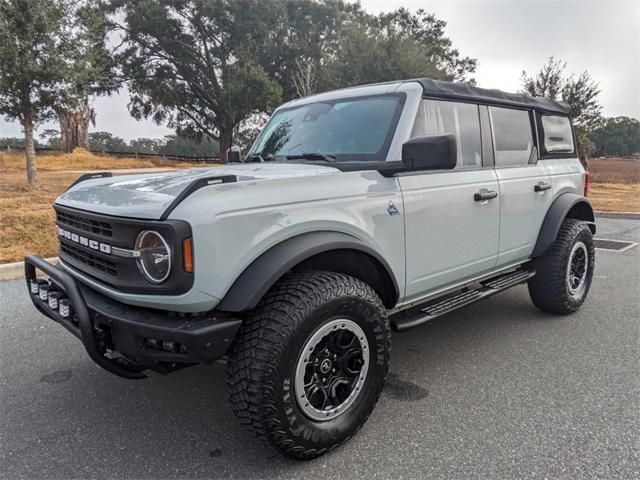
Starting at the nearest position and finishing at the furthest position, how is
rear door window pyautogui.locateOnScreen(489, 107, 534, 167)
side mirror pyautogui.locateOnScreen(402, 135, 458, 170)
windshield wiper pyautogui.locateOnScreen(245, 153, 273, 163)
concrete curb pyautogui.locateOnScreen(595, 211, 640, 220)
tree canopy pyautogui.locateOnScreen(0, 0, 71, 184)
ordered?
side mirror pyautogui.locateOnScreen(402, 135, 458, 170) → windshield wiper pyautogui.locateOnScreen(245, 153, 273, 163) → rear door window pyautogui.locateOnScreen(489, 107, 534, 167) → concrete curb pyautogui.locateOnScreen(595, 211, 640, 220) → tree canopy pyautogui.locateOnScreen(0, 0, 71, 184)

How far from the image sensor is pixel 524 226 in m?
3.72

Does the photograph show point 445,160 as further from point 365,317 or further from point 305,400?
point 305,400

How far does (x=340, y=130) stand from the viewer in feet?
10.2

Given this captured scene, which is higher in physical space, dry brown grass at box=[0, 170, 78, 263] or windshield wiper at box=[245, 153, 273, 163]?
windshield wiper at box=[245, 153, 273, 163]

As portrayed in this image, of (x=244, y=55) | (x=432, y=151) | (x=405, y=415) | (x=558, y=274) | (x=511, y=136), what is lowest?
(x=405, y=415)

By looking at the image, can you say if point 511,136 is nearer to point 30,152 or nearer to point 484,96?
point 484,96

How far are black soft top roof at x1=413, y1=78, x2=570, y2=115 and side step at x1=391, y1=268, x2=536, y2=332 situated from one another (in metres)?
1.40

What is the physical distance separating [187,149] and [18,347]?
248 feet

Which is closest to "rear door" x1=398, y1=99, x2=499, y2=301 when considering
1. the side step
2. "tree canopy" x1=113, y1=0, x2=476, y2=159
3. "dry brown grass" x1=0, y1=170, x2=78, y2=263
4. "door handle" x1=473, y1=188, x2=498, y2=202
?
"door handle" x1=473, y1=188, x2=498, y2=202

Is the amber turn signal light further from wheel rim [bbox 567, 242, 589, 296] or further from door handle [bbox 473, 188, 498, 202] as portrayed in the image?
wheel rim [bbox 567, 242, 589, 296]

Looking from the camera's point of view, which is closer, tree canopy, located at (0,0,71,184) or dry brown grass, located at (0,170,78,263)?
dry brown grass, located at (0,170,78,263)

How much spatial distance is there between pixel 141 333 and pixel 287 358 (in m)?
0.64

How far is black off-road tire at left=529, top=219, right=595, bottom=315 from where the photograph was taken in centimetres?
398

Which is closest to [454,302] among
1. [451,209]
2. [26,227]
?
[451,209]
